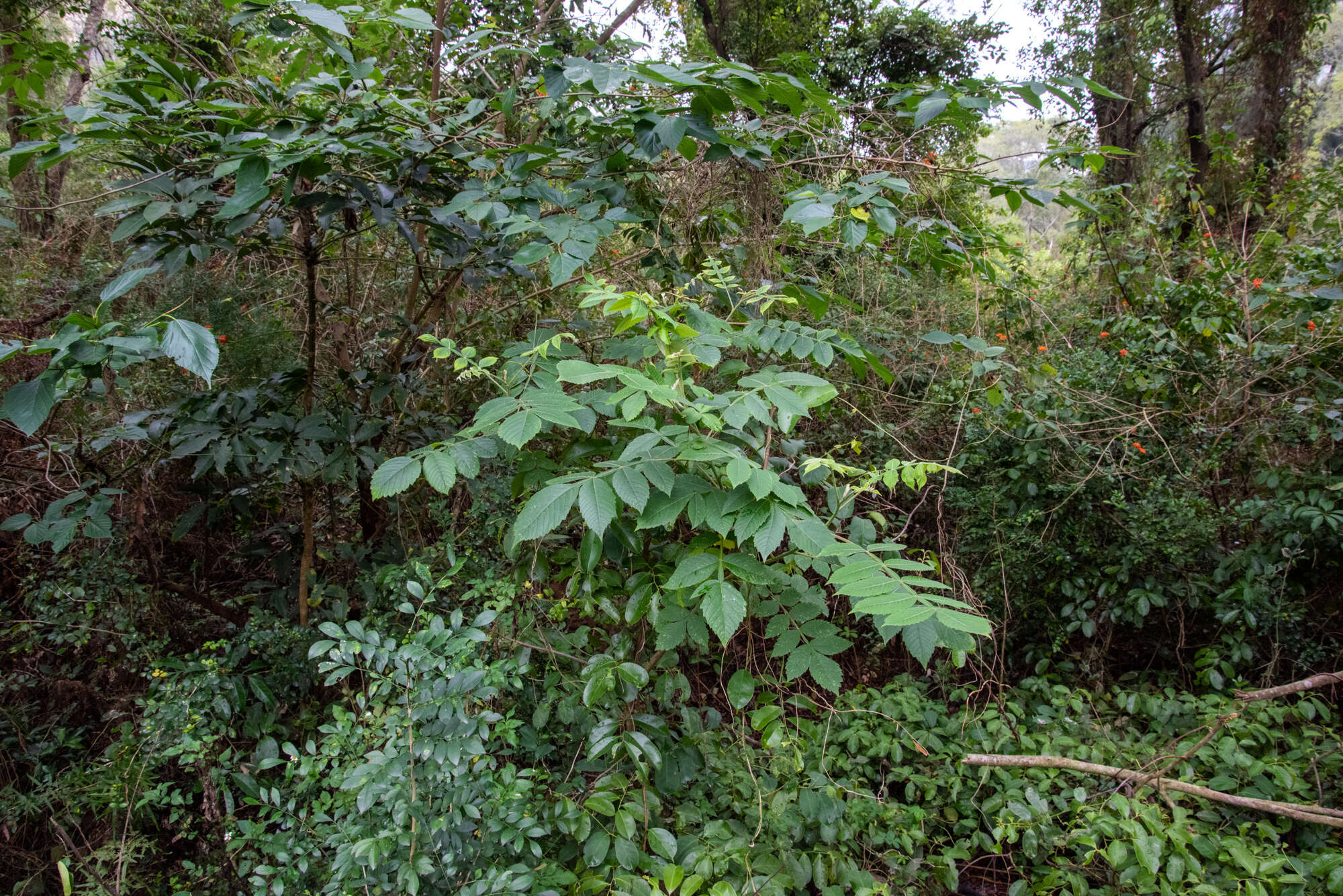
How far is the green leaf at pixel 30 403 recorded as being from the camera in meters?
1.08

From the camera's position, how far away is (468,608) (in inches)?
85.5

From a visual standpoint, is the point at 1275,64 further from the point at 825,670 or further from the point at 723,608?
the point at 723,608

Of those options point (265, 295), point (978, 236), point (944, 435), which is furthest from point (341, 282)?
point (944, 435)

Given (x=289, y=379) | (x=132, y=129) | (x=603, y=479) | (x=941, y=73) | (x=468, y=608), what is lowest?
(x=468, y=608)

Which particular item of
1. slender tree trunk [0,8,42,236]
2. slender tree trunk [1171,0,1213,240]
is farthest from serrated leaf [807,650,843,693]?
slender tree trunk [1171,0,1213,240]

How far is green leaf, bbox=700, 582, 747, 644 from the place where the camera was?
1064 millimetres

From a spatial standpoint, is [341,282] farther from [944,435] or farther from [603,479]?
[944,435]

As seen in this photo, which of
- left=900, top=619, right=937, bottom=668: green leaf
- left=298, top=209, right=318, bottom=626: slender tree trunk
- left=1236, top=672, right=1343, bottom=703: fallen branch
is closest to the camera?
left=900, top=619, right=937, bottom=668: green leaf

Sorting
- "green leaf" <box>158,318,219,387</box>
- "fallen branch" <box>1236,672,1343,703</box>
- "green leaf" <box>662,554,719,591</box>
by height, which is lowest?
"fallen branch" <box>1236,672,1343,703</box>

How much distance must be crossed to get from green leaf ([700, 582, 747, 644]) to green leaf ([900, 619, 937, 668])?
26 cm

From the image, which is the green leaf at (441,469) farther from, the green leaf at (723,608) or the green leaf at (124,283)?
the green leaf at (124,283)

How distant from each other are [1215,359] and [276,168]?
3795mm

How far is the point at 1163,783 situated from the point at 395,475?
242 cm

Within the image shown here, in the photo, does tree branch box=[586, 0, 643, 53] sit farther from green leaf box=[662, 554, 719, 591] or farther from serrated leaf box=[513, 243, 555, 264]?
green leaf box=[662, 554, 719, 591]
